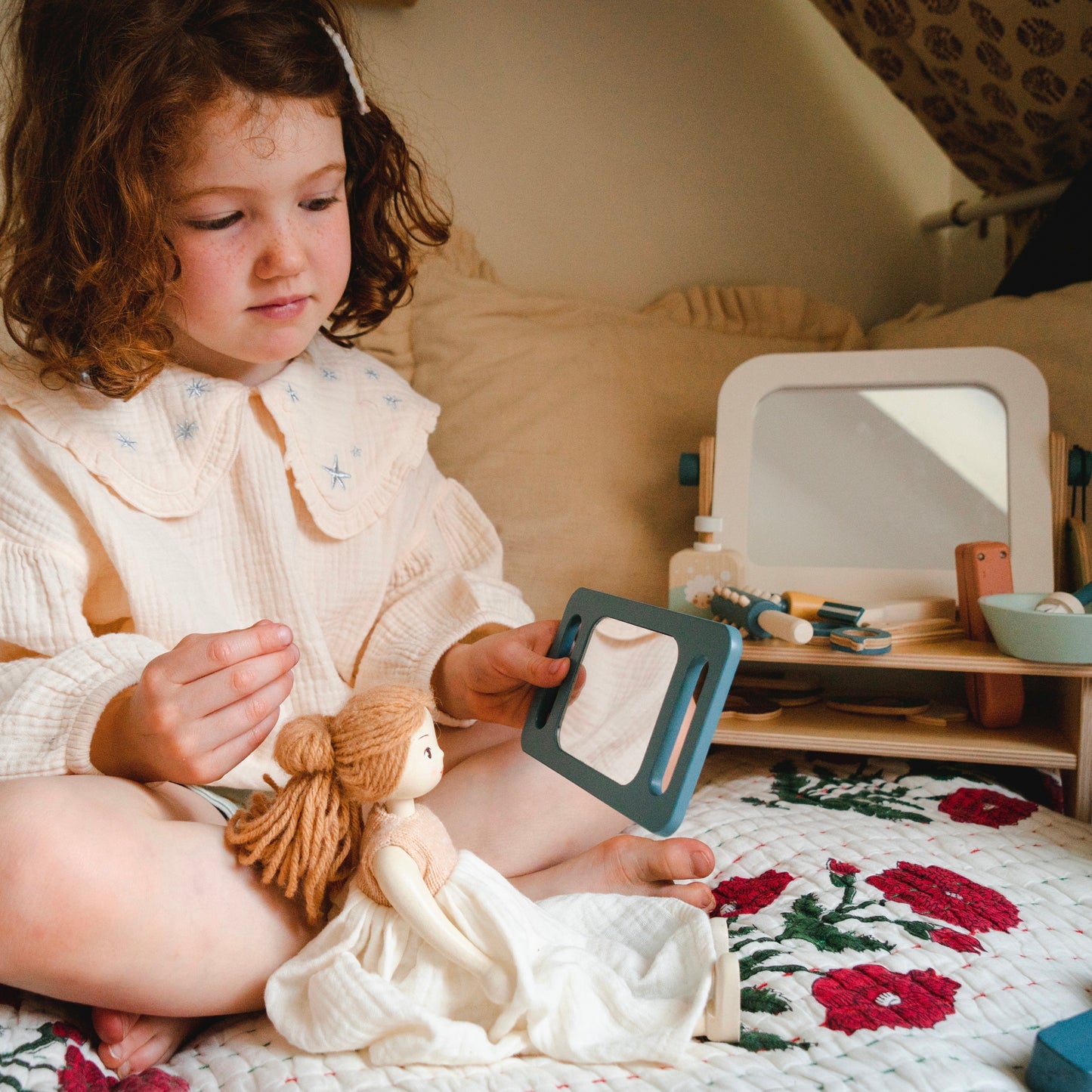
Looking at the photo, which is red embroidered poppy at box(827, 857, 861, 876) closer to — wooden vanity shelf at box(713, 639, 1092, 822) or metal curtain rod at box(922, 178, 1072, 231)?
wooden vanity shelf at box(713, 639, 1092, 822)

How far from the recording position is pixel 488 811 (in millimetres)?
713

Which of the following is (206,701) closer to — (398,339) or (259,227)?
(259,227)

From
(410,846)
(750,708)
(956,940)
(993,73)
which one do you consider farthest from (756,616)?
(993,73)

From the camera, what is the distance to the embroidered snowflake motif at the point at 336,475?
32.9 inches

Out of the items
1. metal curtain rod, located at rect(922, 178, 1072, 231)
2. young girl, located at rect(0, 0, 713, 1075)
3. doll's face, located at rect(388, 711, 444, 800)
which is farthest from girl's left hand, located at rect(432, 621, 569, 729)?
metal curtain rod, located at rect(922, 178, 1072, 231)

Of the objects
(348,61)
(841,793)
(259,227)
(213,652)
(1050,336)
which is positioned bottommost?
(841,793)

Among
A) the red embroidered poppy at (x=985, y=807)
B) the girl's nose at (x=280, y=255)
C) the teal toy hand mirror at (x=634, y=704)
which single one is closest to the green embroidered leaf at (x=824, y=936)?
the teal toy hand mirror at (x=634, y=704)

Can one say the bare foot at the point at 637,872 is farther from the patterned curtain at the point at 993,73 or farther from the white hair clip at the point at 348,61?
the patterned curtain at the point at 993,73

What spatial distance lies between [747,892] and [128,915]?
0.39 m

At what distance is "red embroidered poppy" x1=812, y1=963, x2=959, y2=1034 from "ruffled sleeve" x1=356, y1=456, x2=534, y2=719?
0.37 metres

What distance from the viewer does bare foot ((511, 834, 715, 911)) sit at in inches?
26.1

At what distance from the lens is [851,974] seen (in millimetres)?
568

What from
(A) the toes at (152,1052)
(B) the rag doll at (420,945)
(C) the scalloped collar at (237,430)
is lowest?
(A) the toes at (152,1052)

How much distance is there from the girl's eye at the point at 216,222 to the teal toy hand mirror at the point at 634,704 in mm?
356
